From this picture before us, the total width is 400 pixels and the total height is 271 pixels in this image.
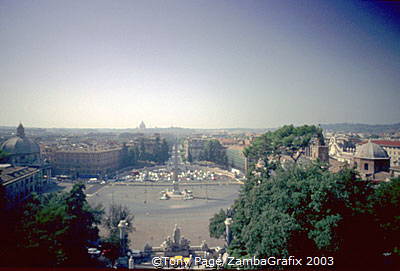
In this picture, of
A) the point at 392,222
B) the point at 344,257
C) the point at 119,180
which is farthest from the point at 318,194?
the point at 119,180

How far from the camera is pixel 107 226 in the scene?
9586 mm

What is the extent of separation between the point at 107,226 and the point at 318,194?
6.82 meters

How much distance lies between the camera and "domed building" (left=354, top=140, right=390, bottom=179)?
38.7ft

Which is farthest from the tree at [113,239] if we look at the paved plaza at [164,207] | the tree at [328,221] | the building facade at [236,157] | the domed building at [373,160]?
the building facade at [236,157]

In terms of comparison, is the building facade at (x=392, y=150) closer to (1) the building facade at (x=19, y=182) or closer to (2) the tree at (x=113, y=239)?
(2) the tree at (x=113, y=239)

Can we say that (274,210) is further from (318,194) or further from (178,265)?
(178,265)

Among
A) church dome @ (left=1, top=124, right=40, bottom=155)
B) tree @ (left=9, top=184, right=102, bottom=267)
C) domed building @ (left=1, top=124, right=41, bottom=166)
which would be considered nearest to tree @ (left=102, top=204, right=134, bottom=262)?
tree @ (left=9, top=184, right=102, bottom=267)

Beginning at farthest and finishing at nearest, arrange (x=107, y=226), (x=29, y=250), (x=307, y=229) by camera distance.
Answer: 1. (x=107, y=226)
2. (x=307, y=229)
3. (x=29, y=250)

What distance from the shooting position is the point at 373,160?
11773 millimetres

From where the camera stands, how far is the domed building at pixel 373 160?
11.8m

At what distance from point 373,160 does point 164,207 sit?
30.8ft

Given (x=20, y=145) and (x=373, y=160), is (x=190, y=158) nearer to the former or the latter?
(x=20, y=145)

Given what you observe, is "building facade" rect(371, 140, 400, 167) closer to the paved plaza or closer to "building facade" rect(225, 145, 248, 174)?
the paved plaza

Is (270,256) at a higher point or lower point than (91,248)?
higher
